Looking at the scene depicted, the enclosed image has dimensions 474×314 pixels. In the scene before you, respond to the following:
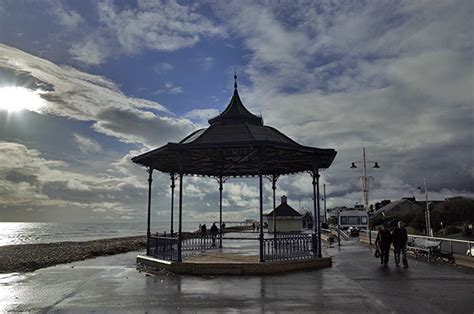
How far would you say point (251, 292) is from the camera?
10.8m

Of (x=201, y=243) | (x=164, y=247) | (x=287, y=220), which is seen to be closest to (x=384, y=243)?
(x=164, y=247)

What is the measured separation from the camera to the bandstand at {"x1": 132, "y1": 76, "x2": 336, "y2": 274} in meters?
15.2

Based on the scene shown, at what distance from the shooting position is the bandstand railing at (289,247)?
49.3ft

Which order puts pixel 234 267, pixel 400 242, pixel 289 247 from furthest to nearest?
pixel 400 242
pixel 289 247
pixel 234 267

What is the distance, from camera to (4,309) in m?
9.30

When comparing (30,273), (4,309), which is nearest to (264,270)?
(4,309)

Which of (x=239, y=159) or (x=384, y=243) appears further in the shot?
(x=239, y=159)

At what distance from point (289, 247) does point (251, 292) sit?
16.8 ft

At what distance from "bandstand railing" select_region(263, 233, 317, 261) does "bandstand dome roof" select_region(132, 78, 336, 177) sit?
2.77 metres

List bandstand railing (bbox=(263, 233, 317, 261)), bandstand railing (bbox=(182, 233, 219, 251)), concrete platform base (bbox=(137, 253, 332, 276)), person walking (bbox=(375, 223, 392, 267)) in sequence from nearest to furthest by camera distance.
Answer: concrete platform base (bbox=(137, 253, 332, 276)) → bandstand railing (bbox=(263, 233, 317, 261)) → person walking (bbox=(375, 223, 392, 267)) → bandstand railing (bbox=(182, 233, 219, 251))

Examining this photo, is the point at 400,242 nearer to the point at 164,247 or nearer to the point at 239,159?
the point at 239,159

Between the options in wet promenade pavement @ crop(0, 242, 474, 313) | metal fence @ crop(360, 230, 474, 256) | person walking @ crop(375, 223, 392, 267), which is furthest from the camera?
person walking @ crop(375, 223, 392, 267)

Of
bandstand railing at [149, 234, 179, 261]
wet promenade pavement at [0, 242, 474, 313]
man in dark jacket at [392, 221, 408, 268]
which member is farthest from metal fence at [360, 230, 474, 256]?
bandstand railing at [149, 234, 179, 261]

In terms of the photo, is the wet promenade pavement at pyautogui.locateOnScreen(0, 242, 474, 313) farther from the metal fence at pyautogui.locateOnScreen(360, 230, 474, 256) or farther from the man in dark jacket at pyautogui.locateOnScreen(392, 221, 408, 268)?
the metal fence at pyautogui.locateOnScreen(360, 230, 474, 256)
